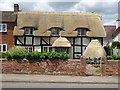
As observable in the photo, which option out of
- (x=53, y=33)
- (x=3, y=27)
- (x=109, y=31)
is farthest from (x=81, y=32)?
(x=109, y=31)

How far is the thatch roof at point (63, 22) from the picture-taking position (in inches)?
1805

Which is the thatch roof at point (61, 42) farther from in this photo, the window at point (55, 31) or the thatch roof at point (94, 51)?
the thatch roof at point (94, 51)

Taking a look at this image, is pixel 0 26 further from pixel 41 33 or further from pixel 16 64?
pixel 16 64

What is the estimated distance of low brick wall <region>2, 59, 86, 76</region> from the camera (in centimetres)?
2377

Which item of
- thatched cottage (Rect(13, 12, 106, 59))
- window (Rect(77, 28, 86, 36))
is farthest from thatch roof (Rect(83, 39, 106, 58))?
window (Rect(77, 28, 86, 36))

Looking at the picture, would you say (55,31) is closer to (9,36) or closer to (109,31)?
(9,36)

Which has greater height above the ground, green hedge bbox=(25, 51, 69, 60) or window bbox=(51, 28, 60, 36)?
window bbox=(51, 28, 60, 36)

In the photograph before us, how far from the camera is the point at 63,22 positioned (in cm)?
4719

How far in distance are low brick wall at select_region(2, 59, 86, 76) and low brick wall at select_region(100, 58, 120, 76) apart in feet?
5.00

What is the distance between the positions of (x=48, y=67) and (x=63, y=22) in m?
23.8

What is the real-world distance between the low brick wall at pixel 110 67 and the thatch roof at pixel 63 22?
868 inches

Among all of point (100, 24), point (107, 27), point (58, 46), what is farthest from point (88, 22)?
point (107, 27)

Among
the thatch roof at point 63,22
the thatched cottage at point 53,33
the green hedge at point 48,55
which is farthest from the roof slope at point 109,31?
the green hedge at point 48,55

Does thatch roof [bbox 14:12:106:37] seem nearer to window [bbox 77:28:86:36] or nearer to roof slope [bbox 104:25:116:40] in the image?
window [bbox 77:28:86:36]
